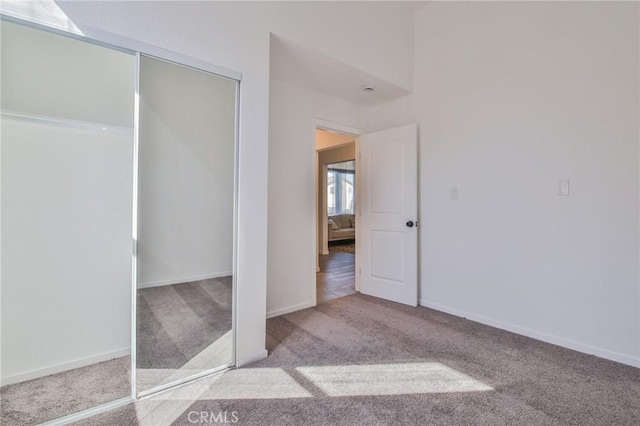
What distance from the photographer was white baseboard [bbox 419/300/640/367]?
84.7 inches

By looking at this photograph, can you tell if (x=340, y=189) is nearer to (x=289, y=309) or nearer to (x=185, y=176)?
(x=289, y=309)

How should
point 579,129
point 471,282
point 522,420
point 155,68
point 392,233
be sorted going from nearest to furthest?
point 522,420
point 155,68
point 579,129
point 471,282
point 392,233

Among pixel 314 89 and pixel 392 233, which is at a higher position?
pixel 314 89

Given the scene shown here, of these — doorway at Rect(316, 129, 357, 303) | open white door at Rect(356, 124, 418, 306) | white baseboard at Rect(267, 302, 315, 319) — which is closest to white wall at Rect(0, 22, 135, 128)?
white baseboard at Rect(267, 302, 315, 319)

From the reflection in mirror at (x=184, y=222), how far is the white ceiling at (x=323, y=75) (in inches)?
29.4

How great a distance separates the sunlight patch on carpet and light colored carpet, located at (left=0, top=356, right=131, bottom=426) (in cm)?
117

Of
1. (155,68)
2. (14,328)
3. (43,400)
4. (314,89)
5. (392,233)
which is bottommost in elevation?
(43,400)

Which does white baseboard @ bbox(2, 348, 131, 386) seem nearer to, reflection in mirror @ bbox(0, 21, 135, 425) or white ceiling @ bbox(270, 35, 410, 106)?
reflection in mirror @ bbox(0, 21, 135, 425)

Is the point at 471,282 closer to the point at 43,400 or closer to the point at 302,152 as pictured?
the point at 302,152

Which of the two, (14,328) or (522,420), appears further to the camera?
(14,328)

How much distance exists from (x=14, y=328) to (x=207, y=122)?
1836 millimetres

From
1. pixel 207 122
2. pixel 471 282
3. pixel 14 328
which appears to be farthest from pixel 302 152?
pixel 14 328

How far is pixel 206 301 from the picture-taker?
88.8 inches

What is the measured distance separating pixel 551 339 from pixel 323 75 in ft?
10.1
